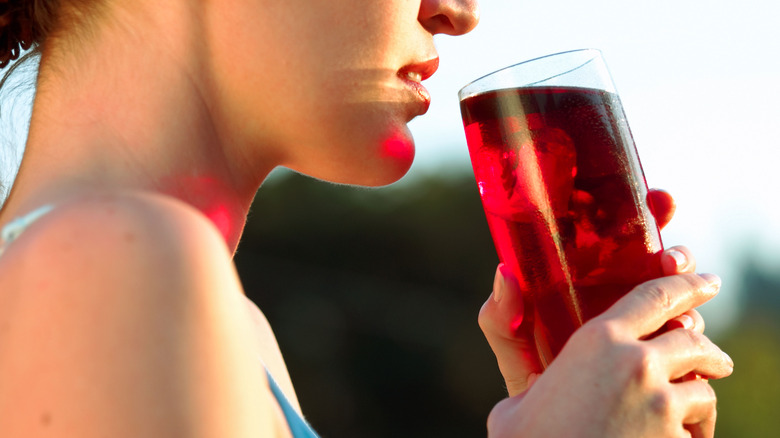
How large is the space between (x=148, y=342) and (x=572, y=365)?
0.84m

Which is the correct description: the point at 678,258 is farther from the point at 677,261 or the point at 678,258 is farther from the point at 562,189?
the point at 562,189

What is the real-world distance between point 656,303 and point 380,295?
34.8 metres

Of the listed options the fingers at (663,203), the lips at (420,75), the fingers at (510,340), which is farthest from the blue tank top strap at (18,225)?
the fingers at (663,203)

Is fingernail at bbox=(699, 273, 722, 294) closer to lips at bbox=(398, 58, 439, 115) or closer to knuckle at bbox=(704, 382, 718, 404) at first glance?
knuckle at bbox=(704, 382, 718, 404)

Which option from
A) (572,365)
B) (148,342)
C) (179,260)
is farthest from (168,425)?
(572,365)

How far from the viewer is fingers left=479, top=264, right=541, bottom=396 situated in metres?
2.41

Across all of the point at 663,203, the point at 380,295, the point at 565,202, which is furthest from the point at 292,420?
the point at 380,295

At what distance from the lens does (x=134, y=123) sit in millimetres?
1757

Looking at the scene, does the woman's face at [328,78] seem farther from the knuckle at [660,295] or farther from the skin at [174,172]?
the knuckle at [660,295]

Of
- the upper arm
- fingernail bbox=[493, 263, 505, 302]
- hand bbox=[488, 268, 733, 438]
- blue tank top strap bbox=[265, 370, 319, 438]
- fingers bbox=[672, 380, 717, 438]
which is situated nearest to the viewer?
the upper arm

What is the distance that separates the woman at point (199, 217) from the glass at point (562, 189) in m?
0.15

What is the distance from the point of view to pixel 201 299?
1273 mm

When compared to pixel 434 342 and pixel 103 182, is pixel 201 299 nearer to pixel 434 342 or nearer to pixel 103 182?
pixel 103 182

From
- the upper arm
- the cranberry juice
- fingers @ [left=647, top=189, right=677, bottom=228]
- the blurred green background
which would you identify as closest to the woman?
the upper arm
